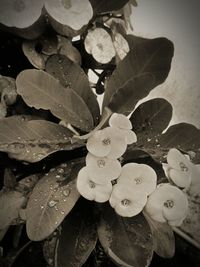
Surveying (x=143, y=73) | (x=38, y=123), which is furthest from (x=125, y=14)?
(x=38, y=123)

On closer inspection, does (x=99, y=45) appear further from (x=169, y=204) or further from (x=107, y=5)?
(x=169, y=204)

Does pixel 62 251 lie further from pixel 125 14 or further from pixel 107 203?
pixel 125 14

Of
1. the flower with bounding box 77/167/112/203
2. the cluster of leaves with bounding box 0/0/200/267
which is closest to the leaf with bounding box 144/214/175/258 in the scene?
the cluster of leaves with bounding box 0/0/200/267

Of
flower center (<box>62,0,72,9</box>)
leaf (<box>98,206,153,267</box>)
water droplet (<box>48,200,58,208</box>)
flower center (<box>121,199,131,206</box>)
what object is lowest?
leaf (<box>98,206,153,267</box>)

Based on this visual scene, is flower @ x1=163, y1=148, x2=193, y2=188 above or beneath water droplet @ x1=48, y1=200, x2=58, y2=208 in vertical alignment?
above

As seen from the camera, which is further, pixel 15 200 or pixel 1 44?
pixel 1 44

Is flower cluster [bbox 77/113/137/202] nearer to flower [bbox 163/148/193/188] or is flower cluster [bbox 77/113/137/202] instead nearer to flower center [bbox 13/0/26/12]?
flower [bbox 163/148/193/188]
